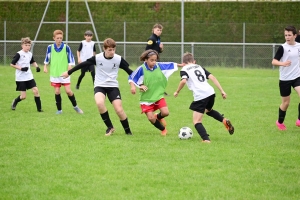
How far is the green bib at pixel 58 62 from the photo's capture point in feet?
41.4

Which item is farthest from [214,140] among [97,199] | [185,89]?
[185,89]

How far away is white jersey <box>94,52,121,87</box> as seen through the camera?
9.80 meters

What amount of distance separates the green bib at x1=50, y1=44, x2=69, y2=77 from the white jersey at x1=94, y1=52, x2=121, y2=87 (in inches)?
114

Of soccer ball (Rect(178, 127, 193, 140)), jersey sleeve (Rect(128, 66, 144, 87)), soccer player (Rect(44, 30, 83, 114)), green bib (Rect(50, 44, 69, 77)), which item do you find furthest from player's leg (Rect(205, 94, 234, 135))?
green bib (Rect(50, 44, 69, 77))

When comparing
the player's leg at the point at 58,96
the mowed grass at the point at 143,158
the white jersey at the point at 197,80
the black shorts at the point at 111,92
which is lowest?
the mowed grass at the point at 143,158

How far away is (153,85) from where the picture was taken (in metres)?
9.80

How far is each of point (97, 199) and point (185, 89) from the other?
1274 cm

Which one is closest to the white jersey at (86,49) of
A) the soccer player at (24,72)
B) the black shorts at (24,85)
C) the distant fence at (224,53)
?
the soccer player at (24,72)

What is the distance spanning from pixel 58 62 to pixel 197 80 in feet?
14.8

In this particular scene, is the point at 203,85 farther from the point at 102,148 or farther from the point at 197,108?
the point at 102,148

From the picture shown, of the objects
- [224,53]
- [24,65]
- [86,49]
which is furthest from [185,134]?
[224,53]

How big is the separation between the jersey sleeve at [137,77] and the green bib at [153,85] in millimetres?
60

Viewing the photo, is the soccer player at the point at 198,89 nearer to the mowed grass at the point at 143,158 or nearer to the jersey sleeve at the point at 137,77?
the mowed grass at the point at 143,158

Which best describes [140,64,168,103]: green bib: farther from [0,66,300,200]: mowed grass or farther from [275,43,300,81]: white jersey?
[275,43,300,81]: white jersey
